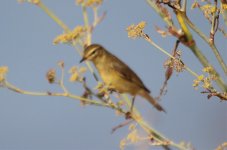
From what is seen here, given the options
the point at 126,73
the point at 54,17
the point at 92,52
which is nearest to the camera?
the point at 54,17

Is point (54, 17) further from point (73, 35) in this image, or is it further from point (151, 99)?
point (151, 99)

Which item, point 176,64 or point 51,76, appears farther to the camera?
point 176,64

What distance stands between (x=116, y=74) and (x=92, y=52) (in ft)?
1.30

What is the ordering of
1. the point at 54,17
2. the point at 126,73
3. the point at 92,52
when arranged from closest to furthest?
the point at 54,17 → the point at 92,52 → the point at 126,73

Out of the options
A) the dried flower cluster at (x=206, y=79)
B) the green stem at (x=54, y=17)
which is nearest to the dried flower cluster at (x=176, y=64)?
the dried flower cluster at (x=206, y=79)

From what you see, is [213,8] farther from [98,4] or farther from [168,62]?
[98,4]

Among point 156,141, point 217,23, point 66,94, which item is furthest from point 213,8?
point 66,94

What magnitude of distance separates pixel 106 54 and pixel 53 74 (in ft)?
2.87

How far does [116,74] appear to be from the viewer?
12.1 feet

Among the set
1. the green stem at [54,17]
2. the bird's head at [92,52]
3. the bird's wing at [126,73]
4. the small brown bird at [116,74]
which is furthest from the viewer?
the bird's wing at [126,73]

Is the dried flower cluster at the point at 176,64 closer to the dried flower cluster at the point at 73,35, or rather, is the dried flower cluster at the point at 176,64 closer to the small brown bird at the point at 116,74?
the small brown bird at the point at 116,74

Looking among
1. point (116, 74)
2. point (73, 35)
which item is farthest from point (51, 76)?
point (116, 74)

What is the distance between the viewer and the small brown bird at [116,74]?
3469 mm

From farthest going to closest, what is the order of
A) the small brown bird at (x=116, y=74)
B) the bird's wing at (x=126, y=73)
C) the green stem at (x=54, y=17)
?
the bird's wing at (x=126, y=73) → the small brown bird at (x=116, y=74) → the green stem at (x=54, y=17)
